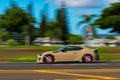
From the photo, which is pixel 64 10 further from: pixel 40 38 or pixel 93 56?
pixel 93 56

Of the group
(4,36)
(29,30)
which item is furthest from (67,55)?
(4,36)

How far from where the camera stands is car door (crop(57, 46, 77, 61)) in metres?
29.7

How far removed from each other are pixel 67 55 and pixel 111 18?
180 feet

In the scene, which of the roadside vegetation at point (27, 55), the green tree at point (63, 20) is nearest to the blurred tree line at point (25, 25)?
the green tree at point (63, 20)

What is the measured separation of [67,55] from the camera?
29.7 m

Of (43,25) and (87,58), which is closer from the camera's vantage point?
(87,58)

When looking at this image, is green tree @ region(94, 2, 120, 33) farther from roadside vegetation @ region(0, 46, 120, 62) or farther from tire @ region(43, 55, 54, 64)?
tire @ region(43, 55, 54, 64)

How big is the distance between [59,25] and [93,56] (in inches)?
2534

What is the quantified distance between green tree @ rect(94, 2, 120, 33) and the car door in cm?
5350

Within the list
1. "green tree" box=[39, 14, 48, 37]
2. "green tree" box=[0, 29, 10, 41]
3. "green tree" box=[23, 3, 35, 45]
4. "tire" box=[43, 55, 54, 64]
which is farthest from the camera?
"green tree" box=[39, 14, 48, 37]

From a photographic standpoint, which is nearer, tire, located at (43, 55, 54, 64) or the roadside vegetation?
tire, located at (43, 55, 54, 64)

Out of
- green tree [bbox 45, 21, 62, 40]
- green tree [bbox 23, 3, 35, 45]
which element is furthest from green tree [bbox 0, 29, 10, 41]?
green tree [bbox 45, 21, 62, 40]

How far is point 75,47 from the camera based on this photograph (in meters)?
30.1

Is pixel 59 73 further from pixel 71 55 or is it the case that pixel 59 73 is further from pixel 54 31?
pixel 54 31
